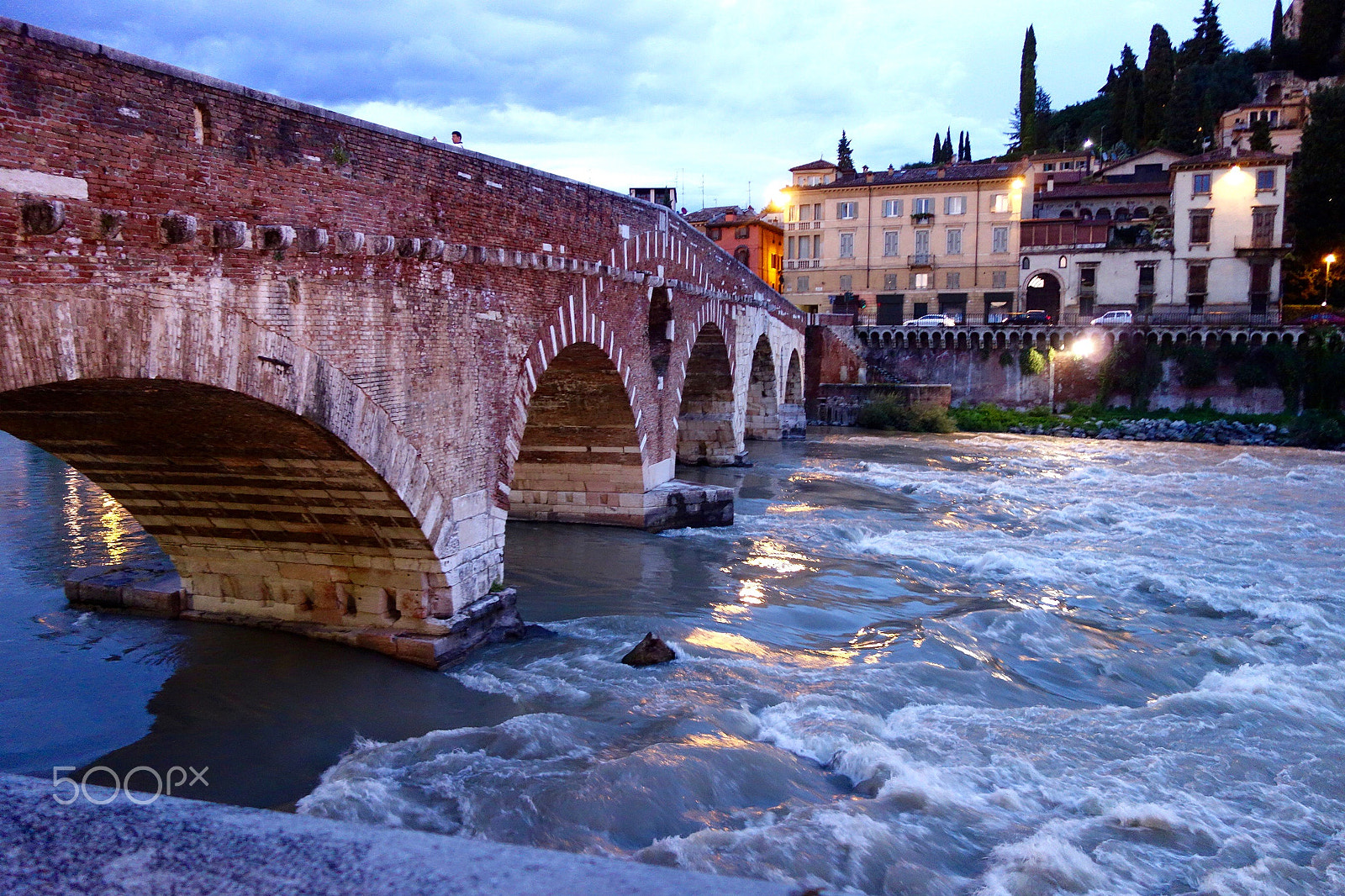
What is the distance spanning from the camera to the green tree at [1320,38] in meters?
58.3

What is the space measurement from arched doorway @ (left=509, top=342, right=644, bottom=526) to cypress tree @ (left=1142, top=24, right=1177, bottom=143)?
185ft

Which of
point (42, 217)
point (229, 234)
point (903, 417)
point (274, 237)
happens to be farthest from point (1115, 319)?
point (42, 217)

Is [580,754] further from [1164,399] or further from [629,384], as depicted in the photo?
[1164,399]

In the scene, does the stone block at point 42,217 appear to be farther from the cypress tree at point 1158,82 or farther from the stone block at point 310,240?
the cypress tree at point 1158,82

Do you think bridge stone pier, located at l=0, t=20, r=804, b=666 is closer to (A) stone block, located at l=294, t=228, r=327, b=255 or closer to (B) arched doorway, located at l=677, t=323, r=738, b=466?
Result: (A) stone block, located at l=294, t=228, r=327, b=255

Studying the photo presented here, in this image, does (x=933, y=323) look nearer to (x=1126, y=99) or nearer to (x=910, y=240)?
(x=910, y=240)

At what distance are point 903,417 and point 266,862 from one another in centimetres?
3581

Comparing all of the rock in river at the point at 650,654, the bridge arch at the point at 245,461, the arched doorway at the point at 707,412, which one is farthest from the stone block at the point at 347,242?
the arched doorway at the point at 707,412

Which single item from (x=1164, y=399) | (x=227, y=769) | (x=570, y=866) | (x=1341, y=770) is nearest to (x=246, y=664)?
(x=227, y=769)

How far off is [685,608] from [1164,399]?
101 ft

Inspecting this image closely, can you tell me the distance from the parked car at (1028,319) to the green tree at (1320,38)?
105ft

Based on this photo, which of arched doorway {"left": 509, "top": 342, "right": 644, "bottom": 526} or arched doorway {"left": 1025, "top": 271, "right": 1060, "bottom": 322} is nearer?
arched doorway {"left": 509, "top": 342, "right": 644, "bottom": 526}

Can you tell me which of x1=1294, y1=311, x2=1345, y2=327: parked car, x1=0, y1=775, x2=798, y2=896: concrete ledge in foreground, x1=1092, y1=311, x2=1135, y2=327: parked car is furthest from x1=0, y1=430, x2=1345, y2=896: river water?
x1=1294, y1=311, x2=1345, y2=327: parked car

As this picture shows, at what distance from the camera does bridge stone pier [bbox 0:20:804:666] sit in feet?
18.6
